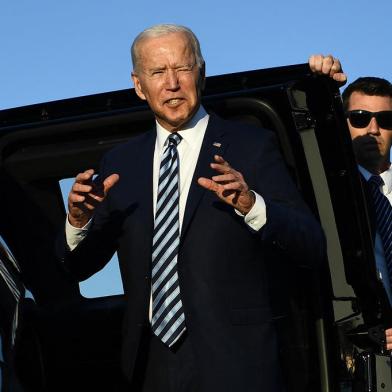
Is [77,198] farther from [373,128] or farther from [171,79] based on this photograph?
[373,128]

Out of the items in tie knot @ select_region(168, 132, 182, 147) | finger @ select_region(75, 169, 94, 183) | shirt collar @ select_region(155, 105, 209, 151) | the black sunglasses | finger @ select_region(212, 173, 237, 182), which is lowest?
finger @ select_region(212, 173, 237, 182)

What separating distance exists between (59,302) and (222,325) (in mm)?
1336

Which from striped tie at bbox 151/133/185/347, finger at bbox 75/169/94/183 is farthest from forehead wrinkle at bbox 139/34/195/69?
finger at bbox 75/169/94/183

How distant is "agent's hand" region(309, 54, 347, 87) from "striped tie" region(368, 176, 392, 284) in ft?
2.05

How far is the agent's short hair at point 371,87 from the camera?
16.6 feet

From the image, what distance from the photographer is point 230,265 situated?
12.3 feet

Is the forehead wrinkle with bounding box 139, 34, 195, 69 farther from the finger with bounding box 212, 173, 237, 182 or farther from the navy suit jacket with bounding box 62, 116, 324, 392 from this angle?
the finger with bounding box 212, 173, 237, 182

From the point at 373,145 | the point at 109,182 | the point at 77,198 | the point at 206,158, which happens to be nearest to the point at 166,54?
the point at 206,158

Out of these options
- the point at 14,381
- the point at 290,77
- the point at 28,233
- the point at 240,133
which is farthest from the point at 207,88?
the point at 14,381

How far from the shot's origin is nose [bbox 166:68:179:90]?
3.91 metres

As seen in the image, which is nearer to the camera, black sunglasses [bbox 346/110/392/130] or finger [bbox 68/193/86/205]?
finger [bbox 68/193/86/205]

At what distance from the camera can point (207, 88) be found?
455cm

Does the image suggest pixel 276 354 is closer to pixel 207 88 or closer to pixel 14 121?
pixel 207 88

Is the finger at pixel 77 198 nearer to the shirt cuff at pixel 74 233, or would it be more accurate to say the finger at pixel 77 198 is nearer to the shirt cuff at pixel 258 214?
the shirt cuff at pixel 74 233
